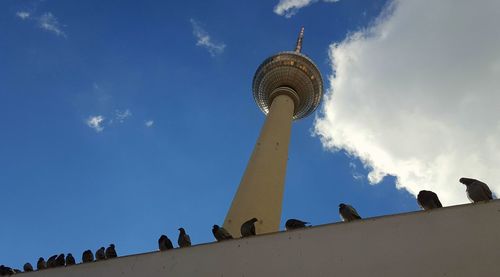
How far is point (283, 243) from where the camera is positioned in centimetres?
749

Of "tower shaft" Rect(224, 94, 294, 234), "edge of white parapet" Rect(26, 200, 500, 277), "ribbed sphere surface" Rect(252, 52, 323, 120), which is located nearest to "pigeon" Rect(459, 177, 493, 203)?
"edge of white parapet" Rect(26, 200, 500, 277)

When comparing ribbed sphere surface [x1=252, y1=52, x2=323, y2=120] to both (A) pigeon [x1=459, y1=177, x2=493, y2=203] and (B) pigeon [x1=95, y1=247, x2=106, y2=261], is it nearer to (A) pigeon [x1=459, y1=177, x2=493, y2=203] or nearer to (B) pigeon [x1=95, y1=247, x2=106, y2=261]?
(B) pigeon [x1=95, y1=247, x2=106, y2=261]

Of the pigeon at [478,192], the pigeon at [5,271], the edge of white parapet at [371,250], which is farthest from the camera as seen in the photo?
the pigeon at [5,271]

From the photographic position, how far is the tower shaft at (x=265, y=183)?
18.6 metres

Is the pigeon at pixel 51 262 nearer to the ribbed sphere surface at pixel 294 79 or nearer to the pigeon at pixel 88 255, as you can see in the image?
the pigeon at pixel 88 255

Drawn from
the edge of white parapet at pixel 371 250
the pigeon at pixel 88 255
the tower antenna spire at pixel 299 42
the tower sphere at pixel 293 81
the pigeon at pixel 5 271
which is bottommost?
the edge of white parapet at pixel 371 250

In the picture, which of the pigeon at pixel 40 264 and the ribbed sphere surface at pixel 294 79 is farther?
the ribbed sphere surface at pixel 294 79

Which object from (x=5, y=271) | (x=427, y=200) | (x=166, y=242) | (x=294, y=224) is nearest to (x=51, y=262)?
(x=5, y=271)

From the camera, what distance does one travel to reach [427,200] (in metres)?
8.84

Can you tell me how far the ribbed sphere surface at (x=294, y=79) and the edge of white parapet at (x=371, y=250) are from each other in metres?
24.0

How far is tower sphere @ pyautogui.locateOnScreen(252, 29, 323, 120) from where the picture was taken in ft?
105

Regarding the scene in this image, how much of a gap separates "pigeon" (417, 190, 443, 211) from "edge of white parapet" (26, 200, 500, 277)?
6.33 ft

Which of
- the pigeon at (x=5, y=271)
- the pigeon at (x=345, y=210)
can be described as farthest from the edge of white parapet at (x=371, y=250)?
the pigeon at (x=5, y=271)

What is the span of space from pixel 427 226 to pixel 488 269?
112 cm
